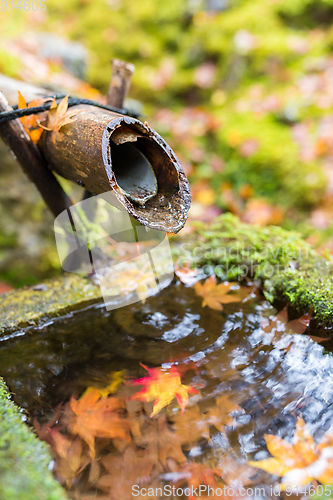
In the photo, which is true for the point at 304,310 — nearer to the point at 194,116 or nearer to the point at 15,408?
the point at 15,408

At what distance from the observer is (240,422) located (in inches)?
50.6

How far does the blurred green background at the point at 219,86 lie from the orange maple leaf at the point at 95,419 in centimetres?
205

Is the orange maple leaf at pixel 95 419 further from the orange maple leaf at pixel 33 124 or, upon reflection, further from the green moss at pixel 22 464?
the orange maple leaf at pixel 33 124

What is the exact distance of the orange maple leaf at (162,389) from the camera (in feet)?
4.44

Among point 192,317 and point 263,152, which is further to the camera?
point 263,152

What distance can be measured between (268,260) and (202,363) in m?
0.83

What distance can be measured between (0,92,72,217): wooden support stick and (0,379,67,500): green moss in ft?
4.09

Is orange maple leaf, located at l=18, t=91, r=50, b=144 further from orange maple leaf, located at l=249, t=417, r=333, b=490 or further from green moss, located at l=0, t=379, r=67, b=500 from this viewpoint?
orange maple leaf, located at l=249, t=417, r=333, b=490

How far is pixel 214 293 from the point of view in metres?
1.85

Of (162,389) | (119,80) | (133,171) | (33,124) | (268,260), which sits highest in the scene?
(119,80)

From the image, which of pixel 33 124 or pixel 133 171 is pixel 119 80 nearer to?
pixel 33 124

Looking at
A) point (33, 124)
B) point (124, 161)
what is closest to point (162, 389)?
point (124, 161)

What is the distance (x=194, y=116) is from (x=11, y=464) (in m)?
5.49

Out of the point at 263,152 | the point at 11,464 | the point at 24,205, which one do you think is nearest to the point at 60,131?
the point at 11,464
